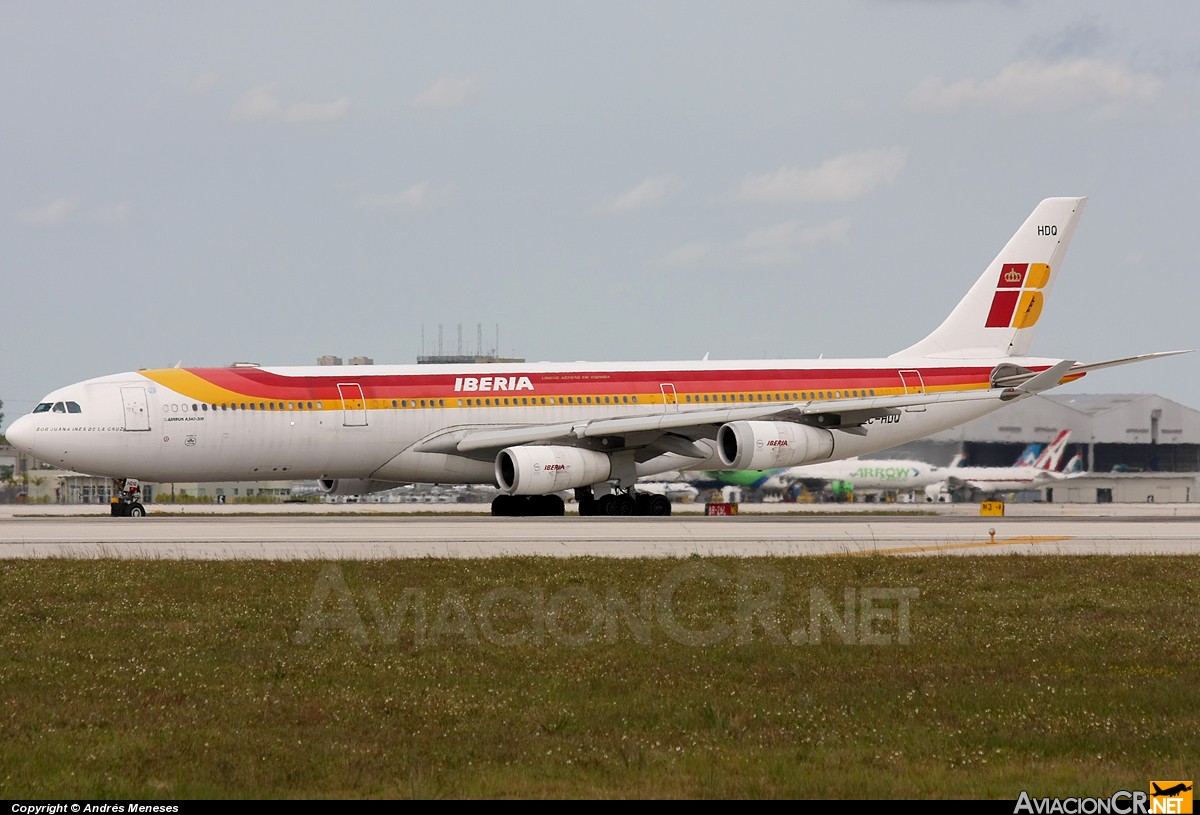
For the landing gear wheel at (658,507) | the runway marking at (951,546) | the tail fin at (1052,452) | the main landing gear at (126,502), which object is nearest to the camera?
the runway marking at (951,546)

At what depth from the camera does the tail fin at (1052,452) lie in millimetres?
81062

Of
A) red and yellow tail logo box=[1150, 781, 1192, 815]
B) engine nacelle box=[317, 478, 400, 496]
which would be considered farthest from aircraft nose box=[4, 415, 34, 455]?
red and yellow tail logo box=[1150, 781, 1192, 815]

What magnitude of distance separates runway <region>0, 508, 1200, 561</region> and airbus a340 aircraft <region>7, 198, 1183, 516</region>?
97.0 inches

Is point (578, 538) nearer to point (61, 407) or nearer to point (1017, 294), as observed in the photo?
point (61, 407)

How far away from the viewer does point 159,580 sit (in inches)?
826

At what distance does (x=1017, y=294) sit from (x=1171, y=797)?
39.2m

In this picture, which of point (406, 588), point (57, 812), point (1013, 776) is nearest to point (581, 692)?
point (1013, 776)

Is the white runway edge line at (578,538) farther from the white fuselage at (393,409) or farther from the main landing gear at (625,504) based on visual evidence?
the main landing gear at (625,504)

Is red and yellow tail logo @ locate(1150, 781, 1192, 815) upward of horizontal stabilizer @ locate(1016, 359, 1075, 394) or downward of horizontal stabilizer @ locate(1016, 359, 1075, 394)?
downward

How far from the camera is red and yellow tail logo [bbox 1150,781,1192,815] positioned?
29.9 feet

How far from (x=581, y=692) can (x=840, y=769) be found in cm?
322

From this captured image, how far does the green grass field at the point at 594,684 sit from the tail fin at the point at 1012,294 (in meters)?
25.2

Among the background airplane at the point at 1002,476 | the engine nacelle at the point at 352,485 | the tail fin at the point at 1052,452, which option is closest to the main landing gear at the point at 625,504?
the engine nacelle at the point at 352,485

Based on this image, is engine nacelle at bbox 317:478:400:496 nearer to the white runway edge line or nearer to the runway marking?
the white runway edge line
